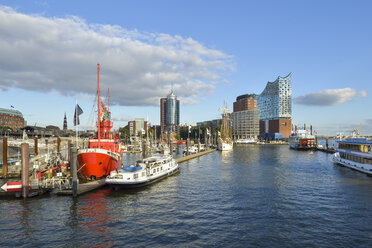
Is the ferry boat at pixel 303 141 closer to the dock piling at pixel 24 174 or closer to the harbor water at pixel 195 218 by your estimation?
the harbor water at pixel 195 218

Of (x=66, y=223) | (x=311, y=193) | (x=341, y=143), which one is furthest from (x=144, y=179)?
(x=341, y=143)

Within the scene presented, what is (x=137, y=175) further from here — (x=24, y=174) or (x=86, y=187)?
(x=24, y=174)

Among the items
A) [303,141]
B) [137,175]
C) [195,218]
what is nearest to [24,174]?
[137,175]

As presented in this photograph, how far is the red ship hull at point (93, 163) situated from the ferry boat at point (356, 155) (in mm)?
50584

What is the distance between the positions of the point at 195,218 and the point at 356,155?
5012 cm

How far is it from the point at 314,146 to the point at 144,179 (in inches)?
5116

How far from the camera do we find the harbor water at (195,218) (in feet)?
67.2

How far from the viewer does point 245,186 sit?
41.1 m

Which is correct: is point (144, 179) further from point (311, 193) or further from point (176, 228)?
point (311, 193)

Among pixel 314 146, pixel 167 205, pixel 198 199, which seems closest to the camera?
pixel 167 205

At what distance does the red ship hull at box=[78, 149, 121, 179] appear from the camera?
132 ft

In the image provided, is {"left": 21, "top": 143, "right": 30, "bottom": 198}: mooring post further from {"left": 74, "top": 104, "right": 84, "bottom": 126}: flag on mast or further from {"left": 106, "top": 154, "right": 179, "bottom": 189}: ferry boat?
{"left": 74, "top": 104, "right": 84, "bottom": 126}: flag on mast

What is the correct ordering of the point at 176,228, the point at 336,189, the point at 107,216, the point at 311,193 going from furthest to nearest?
the point at 336,189 → the point at 311,193 → the point at 107,216 → the point at 176,228

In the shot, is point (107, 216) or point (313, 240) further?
point (107, 216)
